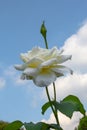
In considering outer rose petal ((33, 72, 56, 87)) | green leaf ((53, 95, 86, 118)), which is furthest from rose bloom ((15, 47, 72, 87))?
green leaf ((53, 95, 86, 118))

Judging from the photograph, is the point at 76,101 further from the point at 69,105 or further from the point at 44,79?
the point at 44,79

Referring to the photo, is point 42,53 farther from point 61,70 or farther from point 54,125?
point 54,125

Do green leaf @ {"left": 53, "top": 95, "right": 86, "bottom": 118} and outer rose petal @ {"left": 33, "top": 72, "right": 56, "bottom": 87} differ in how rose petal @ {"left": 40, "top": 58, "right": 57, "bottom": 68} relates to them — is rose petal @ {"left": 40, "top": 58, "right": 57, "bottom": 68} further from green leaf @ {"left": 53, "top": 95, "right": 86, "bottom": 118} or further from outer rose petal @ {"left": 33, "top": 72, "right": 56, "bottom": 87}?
green leaf @ {"left": 53, "top": 95, "right": 86, "bottom": 118}

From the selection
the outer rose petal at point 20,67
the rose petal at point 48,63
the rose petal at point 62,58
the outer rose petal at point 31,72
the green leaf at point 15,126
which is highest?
the rose petal at point 62,58

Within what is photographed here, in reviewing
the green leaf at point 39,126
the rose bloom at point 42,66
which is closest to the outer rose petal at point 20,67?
the rose bloom at point 42,66

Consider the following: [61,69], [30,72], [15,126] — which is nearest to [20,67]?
[30,72]

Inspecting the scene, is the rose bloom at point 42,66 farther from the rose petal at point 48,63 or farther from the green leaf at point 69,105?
the green leaf at point 69,105

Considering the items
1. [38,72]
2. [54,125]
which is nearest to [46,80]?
[38,72]
